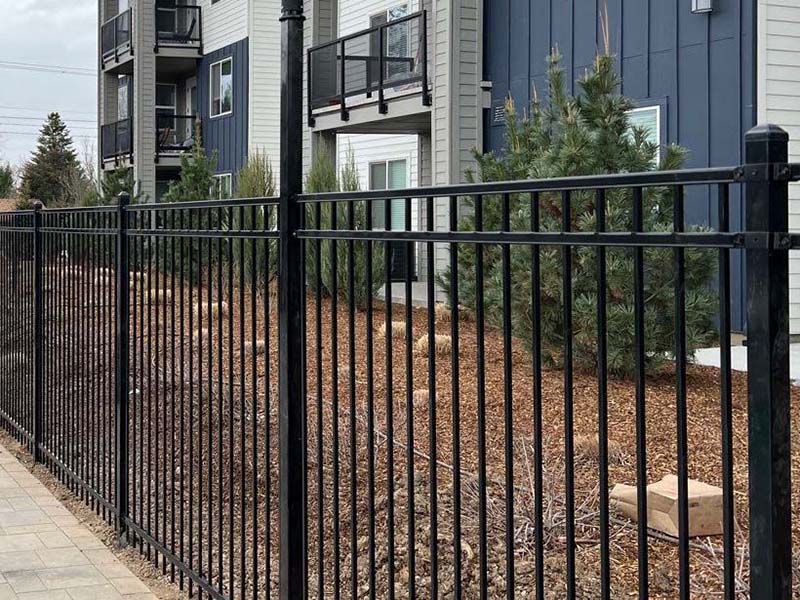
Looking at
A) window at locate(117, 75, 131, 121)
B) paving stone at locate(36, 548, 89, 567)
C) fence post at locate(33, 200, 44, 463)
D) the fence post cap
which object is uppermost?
window at locate(117, 75, 131, 121)

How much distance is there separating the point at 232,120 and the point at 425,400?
20.7 m

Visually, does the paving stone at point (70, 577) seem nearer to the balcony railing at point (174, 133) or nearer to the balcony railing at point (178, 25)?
the balcony railing at point (174, 133)

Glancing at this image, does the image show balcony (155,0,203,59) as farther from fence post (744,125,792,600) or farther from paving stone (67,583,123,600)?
fence post (744,125,792,600)

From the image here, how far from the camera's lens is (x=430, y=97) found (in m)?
15.0

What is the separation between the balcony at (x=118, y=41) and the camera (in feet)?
95.0

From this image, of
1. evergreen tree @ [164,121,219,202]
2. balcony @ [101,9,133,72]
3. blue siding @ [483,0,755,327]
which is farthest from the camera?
balcony @ [101,9,133,72]

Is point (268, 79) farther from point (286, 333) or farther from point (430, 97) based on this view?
point (286, 333)

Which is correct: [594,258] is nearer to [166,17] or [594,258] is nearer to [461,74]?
[461,74]

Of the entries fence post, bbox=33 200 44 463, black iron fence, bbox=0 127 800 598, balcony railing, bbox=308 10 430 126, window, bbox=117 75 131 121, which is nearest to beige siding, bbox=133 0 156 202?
window, bbox=117 75 131 121

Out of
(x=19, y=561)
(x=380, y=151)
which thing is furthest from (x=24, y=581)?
(x=380, y=151)

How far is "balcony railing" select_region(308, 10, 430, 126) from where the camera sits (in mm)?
15836

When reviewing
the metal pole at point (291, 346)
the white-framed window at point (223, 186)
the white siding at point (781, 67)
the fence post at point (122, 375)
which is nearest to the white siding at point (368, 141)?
the white-framed window at point (223, 186)

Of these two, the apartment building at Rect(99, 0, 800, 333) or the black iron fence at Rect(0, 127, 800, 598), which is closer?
the black iron fence at Rect(0, 127, 800, 598)

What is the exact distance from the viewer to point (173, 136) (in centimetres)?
2934
